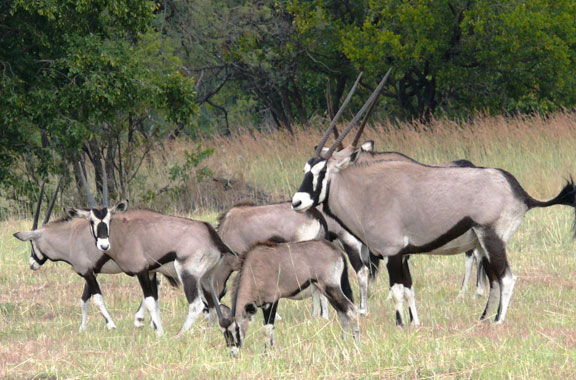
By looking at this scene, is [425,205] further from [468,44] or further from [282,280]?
[468,44]

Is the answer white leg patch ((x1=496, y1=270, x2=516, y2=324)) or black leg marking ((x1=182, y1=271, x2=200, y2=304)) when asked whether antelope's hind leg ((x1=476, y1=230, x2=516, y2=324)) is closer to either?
white leg patch ((x1=496, y1=270, x2=516, y2=324))

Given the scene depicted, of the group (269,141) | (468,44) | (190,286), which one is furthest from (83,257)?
(468,44)

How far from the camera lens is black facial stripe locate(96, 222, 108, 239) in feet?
26.1

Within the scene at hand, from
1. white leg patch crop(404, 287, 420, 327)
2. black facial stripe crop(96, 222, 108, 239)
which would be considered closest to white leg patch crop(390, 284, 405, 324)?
white leg patch crop(404, 287, 420, 327)

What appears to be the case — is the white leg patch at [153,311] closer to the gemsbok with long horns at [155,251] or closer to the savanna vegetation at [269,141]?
the gemsbok with long horns at [155,251]

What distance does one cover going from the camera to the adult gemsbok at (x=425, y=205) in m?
7.41

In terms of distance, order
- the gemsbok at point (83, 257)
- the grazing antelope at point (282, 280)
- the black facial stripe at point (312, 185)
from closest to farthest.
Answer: the grazing antelope at point (282, 280)
the black facial stripe at point (312, 185)
the gemsbok at point (83, 257)

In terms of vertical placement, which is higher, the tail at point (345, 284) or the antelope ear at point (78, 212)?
the antelope ear at point (78, 212)

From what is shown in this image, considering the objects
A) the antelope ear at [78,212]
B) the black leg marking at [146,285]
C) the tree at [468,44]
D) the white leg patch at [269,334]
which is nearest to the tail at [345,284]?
the white leg patch at [269,334]

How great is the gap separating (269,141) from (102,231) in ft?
43.6

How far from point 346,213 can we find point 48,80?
9.75 m

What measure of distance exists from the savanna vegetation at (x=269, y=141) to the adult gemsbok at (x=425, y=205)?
0.66m

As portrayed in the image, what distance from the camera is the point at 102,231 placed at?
7953mm

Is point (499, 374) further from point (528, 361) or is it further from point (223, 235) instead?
point (223, 235)
